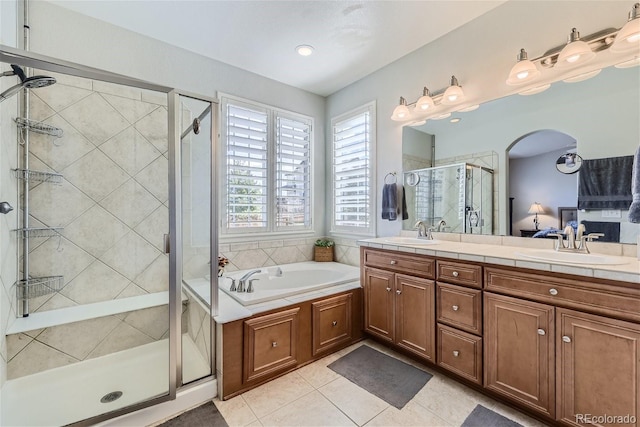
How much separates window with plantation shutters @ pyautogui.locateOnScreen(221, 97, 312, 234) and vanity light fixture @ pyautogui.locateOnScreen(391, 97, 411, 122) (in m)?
1.20

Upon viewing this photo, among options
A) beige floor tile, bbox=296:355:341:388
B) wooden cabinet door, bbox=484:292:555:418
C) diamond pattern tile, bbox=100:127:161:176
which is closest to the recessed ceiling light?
diamond pattern tile, bbox=100:127:161:176

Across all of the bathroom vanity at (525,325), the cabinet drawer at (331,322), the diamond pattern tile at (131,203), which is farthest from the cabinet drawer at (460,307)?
the diamond pattern tile at (131,203)

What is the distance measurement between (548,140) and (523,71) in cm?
51

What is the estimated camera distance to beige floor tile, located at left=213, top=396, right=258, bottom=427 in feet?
5.24

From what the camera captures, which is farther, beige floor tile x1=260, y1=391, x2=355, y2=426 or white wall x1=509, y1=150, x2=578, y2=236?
white wall x1=509, y1=150, x2=578, y2=236

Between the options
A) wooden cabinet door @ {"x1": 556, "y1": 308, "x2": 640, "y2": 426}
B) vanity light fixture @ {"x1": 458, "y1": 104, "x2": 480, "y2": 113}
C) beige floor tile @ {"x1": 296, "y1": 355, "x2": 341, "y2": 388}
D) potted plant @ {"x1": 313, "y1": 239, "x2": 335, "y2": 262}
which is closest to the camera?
wooden cabinet door @ {"x1": 556, "y1": 308, "x2": 640, "y2": 426}

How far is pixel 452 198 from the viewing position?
7.97ft

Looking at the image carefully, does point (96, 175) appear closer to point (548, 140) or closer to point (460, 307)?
point (460, 307)

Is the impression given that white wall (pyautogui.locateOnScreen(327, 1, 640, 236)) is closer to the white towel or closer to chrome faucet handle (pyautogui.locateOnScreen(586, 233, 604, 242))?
the white towel

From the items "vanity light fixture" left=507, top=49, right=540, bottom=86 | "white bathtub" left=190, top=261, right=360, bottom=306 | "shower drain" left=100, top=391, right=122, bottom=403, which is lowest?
"shower drain" left=100, top=391, right=122, bottom=403

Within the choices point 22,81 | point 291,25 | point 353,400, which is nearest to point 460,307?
point 353,400

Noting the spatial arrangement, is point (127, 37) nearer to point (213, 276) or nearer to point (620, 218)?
point (213, 276)

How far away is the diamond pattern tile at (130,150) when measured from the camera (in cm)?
229

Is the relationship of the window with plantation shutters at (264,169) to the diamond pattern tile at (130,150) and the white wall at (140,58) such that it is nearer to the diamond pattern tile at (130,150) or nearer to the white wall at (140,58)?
the white wall at (140,58)
